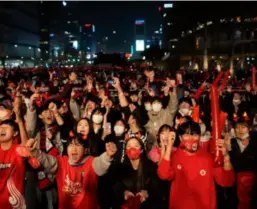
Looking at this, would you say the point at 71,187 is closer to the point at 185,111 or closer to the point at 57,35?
the point at 185,111

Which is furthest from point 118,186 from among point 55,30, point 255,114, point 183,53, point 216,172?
point 55,30

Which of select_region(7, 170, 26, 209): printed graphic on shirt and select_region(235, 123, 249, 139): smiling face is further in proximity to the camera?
select_region(235, 123, 249, 139): smiling face

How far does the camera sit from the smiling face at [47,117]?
5453 mm

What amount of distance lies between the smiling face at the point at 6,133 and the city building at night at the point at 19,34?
2449 inches

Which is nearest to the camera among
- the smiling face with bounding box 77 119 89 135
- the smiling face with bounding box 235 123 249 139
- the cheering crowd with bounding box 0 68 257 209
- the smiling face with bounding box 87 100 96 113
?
the cheering crowd with bounding box 0 68 257 209

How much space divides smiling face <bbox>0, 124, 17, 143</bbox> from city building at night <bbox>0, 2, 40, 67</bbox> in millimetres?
62195

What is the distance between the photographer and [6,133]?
151 inches

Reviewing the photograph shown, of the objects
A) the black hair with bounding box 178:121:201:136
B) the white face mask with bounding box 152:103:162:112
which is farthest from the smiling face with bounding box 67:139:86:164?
the white face mask with bounding box 152:103:162:112

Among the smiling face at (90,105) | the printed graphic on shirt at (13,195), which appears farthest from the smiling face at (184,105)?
the printed graphic on shirt at (13,195)

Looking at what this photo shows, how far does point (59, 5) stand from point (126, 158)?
481ft

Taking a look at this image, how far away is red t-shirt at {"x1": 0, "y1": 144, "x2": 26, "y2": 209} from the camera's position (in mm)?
3703

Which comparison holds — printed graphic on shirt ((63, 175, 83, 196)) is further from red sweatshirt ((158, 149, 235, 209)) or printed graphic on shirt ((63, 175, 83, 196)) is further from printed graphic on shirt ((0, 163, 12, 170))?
red sweatshirt ((158, 149, 235, 209))

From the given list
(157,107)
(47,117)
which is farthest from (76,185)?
(157,107)

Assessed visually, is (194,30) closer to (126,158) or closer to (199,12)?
(199,12)
